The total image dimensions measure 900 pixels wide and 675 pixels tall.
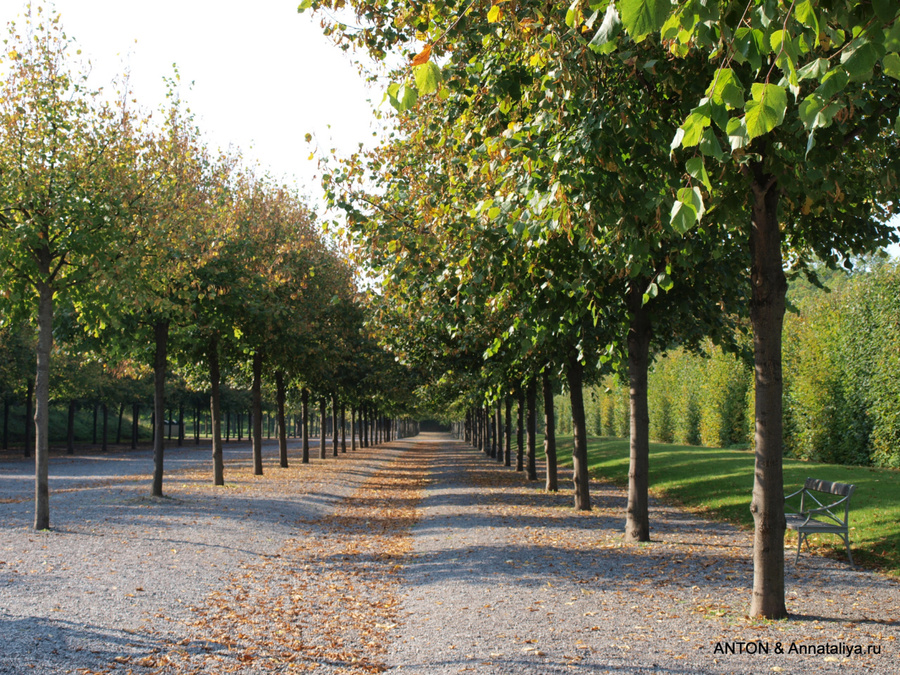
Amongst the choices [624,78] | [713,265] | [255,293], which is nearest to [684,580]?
[713,265]

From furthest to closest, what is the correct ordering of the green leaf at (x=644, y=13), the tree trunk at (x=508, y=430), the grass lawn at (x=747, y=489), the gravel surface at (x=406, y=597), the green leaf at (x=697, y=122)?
the tree trunk at (x=508, y=430) → the grass lawn at (x=747, y=489) → the gravel surface at (x=406, y=597) → the green leaf at (x=697, y=122) → the green leaf at (x=644, y=13)

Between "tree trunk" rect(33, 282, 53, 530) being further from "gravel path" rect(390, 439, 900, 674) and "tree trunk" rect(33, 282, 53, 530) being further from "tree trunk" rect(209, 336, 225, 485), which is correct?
"tree trunk" rect(209, 336, 225, 485)

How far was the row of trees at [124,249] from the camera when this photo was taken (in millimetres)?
11156

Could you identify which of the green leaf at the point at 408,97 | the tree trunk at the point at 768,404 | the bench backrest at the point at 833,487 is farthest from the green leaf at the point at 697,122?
the bench backrest at the point at 833,487

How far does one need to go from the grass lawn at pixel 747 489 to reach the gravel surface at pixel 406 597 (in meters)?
1.19

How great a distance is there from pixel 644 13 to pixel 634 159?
407 centimetres

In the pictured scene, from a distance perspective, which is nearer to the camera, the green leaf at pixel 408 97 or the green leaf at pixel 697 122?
the green leaf at pixel 697 122

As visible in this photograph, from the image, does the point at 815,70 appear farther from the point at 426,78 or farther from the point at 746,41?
the point at 426,78

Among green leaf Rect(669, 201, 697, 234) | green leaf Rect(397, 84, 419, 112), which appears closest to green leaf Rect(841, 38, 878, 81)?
green leaf Rect(669, 201, 697, 234)

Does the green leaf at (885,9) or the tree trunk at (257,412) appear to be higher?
the green leaf at (885,9)

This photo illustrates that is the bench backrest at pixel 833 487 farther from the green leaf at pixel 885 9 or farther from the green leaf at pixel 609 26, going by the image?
the green leaf at pixel 609 26

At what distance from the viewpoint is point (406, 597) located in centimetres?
812

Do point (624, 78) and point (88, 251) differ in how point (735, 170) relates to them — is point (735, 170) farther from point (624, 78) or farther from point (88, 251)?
point (88, 251)

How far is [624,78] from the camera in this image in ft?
22.4
